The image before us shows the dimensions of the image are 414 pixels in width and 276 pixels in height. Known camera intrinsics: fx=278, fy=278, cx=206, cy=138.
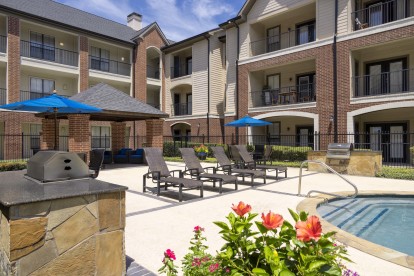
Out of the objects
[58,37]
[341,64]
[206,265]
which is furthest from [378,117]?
[58,37]

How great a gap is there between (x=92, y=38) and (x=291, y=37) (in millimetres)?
16488

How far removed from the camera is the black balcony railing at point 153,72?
1130 inches

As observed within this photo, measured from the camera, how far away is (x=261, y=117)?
20.2 metres

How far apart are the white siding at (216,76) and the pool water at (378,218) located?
17711 millimetres

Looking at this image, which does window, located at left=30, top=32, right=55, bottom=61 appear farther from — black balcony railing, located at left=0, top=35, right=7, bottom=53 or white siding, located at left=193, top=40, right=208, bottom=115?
white siding, located at left=193, top=40, right=208, bottom=115

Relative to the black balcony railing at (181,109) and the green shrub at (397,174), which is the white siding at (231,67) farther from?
the green shrub at (397,174)

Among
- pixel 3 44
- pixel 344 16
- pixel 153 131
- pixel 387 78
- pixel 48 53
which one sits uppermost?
A: pixel 344 16

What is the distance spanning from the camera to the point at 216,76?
24.9m

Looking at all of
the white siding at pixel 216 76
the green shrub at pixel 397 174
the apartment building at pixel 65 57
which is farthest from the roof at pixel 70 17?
the green shrub at pixel 397 174

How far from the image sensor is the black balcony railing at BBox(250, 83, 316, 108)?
19859 millimetres

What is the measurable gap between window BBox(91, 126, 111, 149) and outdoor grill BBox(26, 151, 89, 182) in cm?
2249

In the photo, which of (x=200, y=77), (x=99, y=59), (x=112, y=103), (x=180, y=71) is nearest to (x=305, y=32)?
(x=200, y=77)

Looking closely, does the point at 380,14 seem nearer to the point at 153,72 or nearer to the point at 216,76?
the point at 216,76

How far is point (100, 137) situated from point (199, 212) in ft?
70.4
